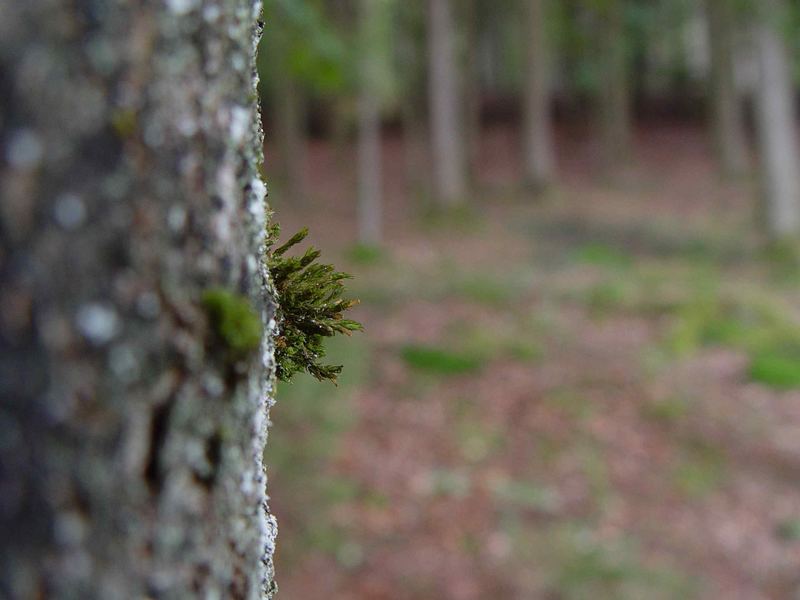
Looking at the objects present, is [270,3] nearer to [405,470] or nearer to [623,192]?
[405,470]

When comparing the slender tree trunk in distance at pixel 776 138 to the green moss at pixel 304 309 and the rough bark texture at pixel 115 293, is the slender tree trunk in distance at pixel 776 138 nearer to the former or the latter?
the green moss at pixel 304 309

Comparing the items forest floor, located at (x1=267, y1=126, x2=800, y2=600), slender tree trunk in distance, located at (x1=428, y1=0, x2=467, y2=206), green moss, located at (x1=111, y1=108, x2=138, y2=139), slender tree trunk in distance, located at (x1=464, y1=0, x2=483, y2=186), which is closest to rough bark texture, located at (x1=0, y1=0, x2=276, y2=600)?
green moss, located at (x1=111, y1=108, x2=138, y2=139)

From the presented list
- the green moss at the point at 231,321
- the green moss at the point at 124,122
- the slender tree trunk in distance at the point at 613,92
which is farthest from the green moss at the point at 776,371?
the slender tree trunk in distance at the point at 613,92

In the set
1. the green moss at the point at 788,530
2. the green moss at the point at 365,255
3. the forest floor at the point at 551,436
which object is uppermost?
the green moss at the point at 365,255

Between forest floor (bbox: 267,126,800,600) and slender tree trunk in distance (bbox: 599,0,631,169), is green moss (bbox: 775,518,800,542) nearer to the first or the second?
forest floor (bbox: 267,126,800,600)

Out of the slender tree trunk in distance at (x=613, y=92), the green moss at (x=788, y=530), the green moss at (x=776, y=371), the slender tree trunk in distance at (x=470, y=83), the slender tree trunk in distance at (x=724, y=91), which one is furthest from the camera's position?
the slender tree trunk in distance at (x=613, y=92)

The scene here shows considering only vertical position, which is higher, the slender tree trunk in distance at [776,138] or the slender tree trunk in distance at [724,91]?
the slender tree trunk in distance at [724,91]
